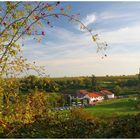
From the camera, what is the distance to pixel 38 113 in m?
10.8

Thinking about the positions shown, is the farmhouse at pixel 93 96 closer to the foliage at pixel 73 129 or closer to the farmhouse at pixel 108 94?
the farmhouse at pixel 108 94

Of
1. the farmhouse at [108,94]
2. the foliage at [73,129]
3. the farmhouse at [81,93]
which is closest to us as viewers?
the foliage at [73,129]

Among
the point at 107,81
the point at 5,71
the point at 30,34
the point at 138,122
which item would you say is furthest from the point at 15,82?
the point at 107,81

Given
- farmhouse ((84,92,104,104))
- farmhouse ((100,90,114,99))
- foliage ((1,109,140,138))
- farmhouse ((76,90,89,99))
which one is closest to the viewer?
foliage ((1,109,140,138))

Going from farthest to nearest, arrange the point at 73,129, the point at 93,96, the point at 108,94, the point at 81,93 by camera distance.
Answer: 1. the point at 93,96
2. the point at 108,94
3. the point at 81,93
4. the point at 73,129

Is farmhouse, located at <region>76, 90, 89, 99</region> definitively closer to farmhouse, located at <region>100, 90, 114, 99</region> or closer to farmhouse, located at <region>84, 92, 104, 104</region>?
farmhouse, located at <region>84, 92, 104, 104</region>

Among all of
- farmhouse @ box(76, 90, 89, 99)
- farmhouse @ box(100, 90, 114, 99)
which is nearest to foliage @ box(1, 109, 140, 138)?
farmhouse @ box(76, 90, 89, 99)

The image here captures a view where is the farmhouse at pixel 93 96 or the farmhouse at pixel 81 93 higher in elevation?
the farmhouse at pixel 81 93

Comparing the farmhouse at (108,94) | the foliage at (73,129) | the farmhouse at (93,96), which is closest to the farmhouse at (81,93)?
the farmhouse at (93,96)

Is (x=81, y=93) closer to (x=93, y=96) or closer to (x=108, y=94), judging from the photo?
(x=93, y=96)

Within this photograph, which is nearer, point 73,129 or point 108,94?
point 73,129

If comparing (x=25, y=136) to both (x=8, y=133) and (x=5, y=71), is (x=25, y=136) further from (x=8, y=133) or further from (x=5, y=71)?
(x=5, y=71)

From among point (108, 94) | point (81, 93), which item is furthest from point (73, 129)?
point (108, 94)

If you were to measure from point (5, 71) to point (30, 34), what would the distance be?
120cm
